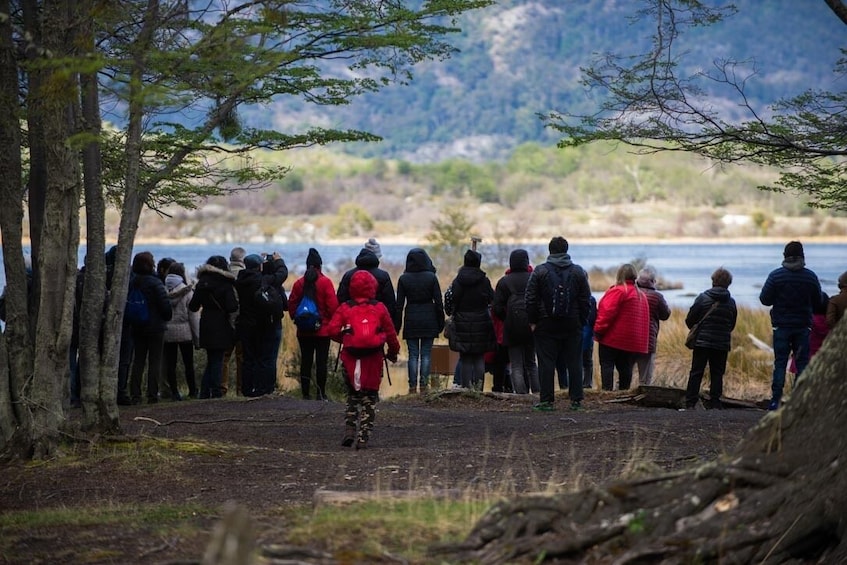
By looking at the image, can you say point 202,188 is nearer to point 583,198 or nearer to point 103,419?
point 103,419

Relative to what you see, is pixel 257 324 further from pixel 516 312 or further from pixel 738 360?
pixel 738 360

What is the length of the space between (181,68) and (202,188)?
6.57 meters

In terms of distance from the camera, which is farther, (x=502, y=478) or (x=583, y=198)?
(x=583, y=198)

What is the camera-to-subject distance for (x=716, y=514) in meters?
6.08

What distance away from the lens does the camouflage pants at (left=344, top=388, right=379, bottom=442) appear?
1112 cm

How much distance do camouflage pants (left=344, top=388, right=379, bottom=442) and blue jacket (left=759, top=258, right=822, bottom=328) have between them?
5.08 metres

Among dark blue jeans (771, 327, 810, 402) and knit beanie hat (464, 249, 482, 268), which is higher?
knit beanie hat (464, 249, 482, 268)

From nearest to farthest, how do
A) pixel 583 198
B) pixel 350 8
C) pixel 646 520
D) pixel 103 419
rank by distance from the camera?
pixel 646 520 < pixel 103 419 < pixel 350 8 < pixel 583 198

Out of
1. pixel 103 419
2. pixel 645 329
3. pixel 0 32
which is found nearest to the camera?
pixel 0 32

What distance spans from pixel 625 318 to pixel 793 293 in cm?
217

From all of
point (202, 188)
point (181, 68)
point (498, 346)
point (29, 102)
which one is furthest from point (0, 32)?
point (498, 346)

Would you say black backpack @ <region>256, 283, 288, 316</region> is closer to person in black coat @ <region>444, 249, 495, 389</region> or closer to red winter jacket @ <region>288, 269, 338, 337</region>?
red winter jacket @ <region>288, 269, 338, 337</region>

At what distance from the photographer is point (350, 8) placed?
1195 centimetres

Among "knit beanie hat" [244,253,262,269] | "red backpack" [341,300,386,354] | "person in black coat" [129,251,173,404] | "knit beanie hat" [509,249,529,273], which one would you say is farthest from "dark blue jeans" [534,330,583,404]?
"person in black coat" [129,251,173,404]
